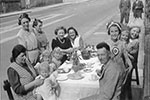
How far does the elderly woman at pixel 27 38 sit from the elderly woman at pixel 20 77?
172cm

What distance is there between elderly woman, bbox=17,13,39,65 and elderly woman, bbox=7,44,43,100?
172 cm

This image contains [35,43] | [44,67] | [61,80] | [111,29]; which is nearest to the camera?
[44,67]

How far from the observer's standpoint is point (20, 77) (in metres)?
3.75

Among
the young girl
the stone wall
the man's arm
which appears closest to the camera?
the man's arm

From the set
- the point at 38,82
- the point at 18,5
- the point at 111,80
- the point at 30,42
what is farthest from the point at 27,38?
the point at 18,5

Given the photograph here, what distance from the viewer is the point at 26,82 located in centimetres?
381

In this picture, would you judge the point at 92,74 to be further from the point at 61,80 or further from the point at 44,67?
the point at 44,67

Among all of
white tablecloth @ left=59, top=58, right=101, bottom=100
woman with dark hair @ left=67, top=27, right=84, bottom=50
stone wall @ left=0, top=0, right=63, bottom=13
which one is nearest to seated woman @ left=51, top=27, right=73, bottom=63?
woman with dark hair @ left=67, top=27, right=84, bottom=50

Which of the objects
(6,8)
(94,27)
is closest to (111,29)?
(94,27)

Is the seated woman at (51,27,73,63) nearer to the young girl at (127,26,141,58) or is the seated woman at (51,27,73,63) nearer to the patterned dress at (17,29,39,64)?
the patterned dress at (17,29,39,64)

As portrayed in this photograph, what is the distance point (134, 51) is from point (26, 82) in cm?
264

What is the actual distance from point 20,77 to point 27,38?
6.40 ft

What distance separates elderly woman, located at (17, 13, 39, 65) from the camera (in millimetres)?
5477

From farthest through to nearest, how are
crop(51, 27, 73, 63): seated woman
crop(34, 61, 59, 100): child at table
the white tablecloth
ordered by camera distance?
crop(51, 27, 73, 63): seated woman, the white tablecloth, crop(34, 61, 59, 100): child at table
